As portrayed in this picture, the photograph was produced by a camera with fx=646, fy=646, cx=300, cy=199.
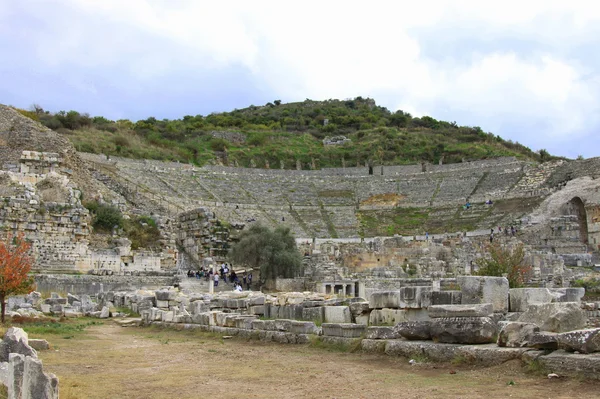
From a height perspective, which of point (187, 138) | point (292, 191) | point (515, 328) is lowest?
point (515, 328)

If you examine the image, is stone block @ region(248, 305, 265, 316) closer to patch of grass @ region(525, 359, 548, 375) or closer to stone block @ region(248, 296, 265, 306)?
stone block @ region(248, 296, 265, 306)

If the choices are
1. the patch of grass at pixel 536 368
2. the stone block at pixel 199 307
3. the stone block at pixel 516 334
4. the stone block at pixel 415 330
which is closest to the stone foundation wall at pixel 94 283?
the stone block at pixel 199 307

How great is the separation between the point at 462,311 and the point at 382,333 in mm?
1554

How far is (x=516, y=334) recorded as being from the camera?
7746mm

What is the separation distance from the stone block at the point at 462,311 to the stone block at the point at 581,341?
1.68 meters

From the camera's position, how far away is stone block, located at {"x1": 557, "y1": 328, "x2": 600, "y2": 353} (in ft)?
21.8

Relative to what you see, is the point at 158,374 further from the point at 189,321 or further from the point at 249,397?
the point at 189,321

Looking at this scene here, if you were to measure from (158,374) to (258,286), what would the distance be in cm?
1814

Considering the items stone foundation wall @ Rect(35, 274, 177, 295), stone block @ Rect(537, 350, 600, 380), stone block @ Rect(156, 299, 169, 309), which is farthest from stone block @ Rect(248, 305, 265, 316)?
stone foundation wall @ Rect(35, 274, 177, 295)

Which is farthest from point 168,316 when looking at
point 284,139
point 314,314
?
point 284,139

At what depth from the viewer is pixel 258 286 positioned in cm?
2691

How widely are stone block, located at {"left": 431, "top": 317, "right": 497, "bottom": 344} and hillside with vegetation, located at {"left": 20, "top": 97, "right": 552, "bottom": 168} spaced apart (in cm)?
5021

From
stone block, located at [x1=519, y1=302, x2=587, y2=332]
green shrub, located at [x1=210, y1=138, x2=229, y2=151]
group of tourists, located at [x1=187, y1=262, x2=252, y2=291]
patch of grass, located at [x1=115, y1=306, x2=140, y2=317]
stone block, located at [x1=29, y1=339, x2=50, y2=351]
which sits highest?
green shrub, located at [x1=210, y1=138, x2=229, y2=151]

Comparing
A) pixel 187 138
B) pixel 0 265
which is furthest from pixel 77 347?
pixel 187 138
